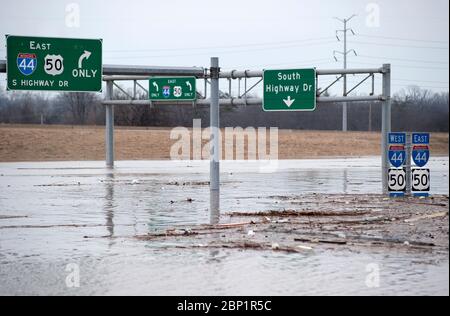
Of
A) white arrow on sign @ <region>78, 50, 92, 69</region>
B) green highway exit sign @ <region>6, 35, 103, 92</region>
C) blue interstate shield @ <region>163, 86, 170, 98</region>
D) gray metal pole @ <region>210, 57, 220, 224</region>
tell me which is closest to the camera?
gray metal pole @ <region>210, 57, 220, 224</region>

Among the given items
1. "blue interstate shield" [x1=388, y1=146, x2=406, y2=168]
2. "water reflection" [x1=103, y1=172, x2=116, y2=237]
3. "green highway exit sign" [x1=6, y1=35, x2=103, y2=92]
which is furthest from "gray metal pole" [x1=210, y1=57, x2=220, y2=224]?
"blue interstate shield" [x1=388, y1=146, x2=406, y2=168]

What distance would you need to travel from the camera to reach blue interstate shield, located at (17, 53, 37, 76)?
1196 inches

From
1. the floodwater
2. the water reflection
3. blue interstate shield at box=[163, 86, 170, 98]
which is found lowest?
the floodwater

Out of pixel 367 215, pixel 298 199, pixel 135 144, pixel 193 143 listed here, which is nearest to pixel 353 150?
pixel 193 143

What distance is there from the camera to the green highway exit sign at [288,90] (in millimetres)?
36094

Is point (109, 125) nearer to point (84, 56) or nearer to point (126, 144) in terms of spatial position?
point (84, 56)

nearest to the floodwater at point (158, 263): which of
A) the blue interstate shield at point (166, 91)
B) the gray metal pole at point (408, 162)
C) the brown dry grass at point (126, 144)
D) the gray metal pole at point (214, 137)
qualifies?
the gray metal pole at point (408, 162)

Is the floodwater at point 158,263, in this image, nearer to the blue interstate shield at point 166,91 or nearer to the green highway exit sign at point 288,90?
the green highway exit sign at point 288,90

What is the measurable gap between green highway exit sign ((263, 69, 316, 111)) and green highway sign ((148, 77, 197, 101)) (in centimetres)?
650

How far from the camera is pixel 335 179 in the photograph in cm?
3653

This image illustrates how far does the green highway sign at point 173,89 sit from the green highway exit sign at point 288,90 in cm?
650

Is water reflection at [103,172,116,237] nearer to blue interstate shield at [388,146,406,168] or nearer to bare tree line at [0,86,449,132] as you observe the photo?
blue interstate shield at [388,146,406,168]

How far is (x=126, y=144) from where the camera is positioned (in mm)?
72125
